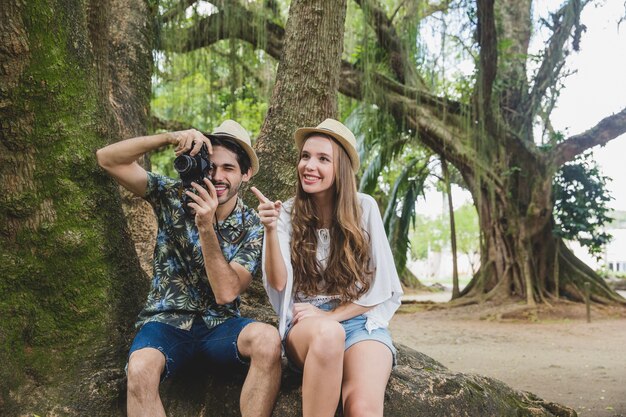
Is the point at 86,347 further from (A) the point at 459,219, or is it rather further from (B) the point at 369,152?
(A) the point at 459,219

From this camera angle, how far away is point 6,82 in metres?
A: 2.74

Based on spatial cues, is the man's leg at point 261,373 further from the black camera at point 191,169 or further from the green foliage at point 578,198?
the green foliage at point 578,198

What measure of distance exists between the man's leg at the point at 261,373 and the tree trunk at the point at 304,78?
2.15 m

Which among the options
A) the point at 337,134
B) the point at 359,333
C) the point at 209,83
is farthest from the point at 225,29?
the point at 359,333

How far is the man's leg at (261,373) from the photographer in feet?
8.14

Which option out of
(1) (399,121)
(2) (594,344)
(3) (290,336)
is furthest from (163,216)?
(1) (399,121)

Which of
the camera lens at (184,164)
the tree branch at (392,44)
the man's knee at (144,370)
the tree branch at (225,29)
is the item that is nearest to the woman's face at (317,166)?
the camera lens at (184,164)

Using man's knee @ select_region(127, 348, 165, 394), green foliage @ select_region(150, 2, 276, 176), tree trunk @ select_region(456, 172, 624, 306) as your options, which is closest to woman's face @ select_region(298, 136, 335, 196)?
man's knee @ select_region(127, 348, 165, 394)

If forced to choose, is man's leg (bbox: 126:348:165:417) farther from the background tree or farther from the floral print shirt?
the background tree

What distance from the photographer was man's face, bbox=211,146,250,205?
9.43ft

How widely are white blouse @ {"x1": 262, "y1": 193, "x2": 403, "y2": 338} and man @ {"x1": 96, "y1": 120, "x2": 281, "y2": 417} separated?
0.14 metres

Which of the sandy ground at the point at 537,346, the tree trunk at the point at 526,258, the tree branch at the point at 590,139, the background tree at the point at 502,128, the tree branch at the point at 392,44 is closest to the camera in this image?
the sandy ground at the point at 537,346

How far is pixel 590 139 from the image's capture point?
12.7 meters

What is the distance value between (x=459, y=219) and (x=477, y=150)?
30.2 meters
